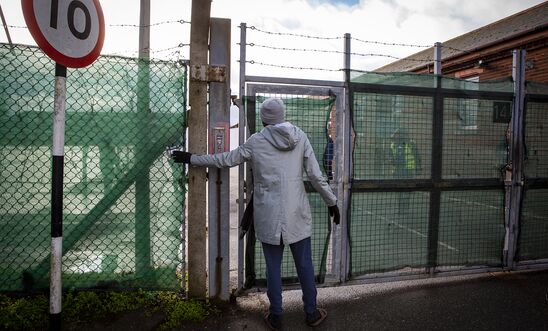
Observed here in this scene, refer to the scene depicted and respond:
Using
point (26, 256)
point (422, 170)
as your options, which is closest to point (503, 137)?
point (422, 170)

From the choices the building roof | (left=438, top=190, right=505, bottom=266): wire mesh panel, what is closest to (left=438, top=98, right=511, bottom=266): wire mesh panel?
(left=438, top=190, right=505, bottom=266): wire mesh panel

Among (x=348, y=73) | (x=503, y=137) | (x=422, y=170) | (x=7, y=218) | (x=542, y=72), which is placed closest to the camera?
(x=7, y=218)

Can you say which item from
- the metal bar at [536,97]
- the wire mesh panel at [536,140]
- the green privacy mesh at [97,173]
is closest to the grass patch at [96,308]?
the green privacy mesh at [97,173]

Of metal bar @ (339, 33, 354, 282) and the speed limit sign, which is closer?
the speed limit sign

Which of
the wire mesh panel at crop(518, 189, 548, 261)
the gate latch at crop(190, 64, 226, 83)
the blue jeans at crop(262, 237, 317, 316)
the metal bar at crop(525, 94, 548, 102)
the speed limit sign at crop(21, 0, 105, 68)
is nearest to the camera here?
the speed limit sign at crop(21, 0, 105, 68)

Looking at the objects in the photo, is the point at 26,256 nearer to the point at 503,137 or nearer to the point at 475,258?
the point at 475,258

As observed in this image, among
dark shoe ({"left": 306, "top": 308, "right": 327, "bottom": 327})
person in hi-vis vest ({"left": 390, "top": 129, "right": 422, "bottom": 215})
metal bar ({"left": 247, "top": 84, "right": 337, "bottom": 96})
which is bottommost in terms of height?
dark shoe ({"left": 306, "top": 308, "right": 327, "bottom": 327})

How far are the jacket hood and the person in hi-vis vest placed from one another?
5.09 feet

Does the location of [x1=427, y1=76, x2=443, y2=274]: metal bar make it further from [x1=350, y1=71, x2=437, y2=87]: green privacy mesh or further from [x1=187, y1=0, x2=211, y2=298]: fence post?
[x1=187, y1=0, x2=211, y2=298]: fence post

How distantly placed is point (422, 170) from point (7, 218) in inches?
173

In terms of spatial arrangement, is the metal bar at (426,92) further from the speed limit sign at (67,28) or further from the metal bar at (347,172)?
the speed limit sign at (67,28)

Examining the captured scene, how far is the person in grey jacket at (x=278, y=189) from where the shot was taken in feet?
10.7

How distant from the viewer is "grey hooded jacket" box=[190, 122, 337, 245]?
3250 mm

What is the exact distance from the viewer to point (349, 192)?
4133 mm
